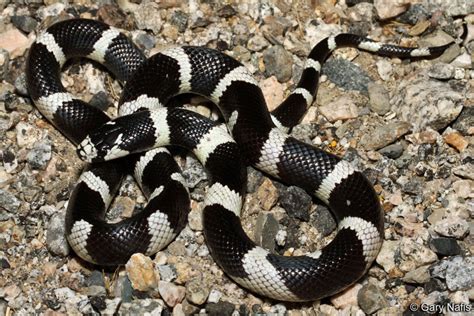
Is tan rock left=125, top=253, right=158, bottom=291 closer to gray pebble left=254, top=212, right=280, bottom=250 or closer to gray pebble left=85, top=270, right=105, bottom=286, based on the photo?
gray pebble left=85, top=270, right=105, bottom=286

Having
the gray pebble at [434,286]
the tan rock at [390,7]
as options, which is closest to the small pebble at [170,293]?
the gray pebble at [434,286]

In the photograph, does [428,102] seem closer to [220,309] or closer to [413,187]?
[413,187]

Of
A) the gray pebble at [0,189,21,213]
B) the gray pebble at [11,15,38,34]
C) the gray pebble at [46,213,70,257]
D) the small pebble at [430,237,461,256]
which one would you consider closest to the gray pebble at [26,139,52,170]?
the gray pebble at [0,189,21,213]

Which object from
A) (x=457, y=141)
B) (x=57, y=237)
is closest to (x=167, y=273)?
(x=57, y=237)

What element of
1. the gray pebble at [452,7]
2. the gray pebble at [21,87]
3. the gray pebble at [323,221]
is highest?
the gray pebble at [452,7]

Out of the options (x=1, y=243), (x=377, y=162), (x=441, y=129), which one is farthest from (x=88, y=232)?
(x=441, y=129)

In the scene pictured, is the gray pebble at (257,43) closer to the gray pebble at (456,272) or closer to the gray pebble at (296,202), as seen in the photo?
the gray pebble at (296,202)

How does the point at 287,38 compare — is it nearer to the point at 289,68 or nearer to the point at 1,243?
the point at 289,68
